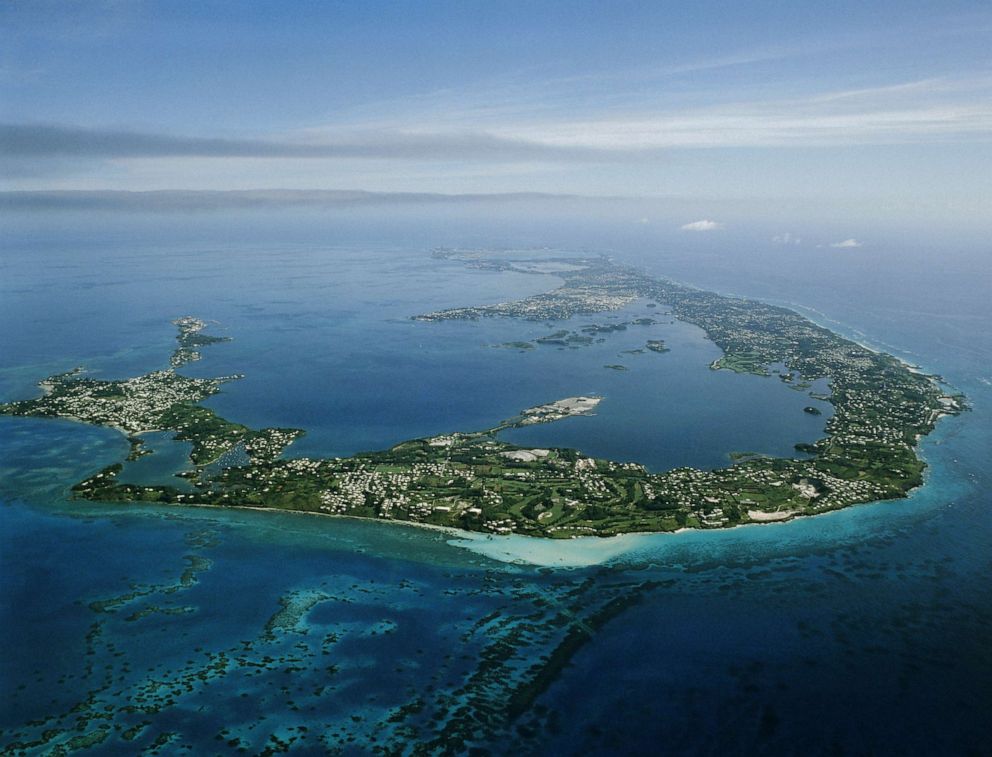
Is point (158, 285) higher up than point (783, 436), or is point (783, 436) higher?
point (158, 285)

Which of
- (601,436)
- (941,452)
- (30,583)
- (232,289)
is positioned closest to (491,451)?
(601,436)

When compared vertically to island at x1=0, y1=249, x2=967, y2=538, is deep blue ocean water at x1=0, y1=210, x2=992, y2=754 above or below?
below

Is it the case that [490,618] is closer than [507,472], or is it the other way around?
[490,618]

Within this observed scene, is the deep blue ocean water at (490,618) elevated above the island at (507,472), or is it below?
below

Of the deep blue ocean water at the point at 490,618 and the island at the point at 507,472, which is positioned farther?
the island at the point at 507,472

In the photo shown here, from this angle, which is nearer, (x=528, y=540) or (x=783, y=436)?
(x=528, y=540)

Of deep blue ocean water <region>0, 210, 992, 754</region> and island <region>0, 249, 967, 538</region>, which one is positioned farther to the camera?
island <region>0, 249, 967, 538</region>

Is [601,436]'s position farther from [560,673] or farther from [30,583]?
[30,583]

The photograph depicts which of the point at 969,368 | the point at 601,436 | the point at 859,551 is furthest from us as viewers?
the point at 969,368
